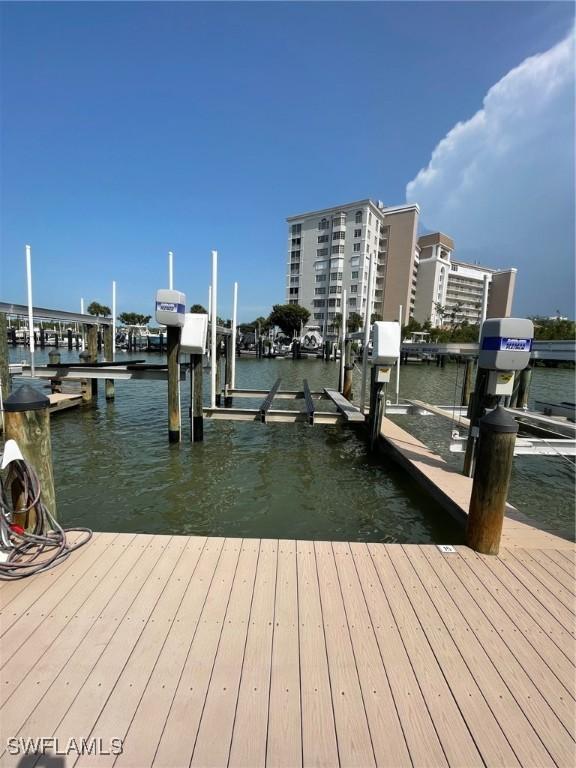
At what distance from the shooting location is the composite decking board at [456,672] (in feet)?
5.51

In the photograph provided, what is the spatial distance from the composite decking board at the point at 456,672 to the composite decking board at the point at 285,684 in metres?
0.78

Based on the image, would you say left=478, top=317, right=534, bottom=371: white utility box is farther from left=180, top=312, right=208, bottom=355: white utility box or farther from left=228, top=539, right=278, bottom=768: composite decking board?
left=180, top=312, right=208, bottom=355: white utility box

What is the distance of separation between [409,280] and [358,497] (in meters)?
69.1

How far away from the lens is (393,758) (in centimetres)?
→ 161

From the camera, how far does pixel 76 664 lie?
2037mm

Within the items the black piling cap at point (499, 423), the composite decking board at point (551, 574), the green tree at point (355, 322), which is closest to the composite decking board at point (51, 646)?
the black piling cap at point (499, 423)

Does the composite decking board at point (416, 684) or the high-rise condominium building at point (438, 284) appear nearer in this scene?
the composite decking board at point (416, 684)

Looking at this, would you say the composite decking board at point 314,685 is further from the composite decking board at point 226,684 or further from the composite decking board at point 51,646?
the composite decking board at point 51,646

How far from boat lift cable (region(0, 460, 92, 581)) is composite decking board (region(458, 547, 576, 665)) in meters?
3.37

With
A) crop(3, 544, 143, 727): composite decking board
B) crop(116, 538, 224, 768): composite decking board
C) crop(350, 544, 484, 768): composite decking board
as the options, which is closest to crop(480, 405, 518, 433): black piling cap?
crop(350, 544, 484, 768): composite decking board

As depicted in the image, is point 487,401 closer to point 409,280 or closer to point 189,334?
point 189,334

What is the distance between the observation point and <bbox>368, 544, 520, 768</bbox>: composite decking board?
1679mm

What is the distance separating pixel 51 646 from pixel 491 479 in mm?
3283

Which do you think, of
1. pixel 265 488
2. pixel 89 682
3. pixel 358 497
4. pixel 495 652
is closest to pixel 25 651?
pixel 89 682
